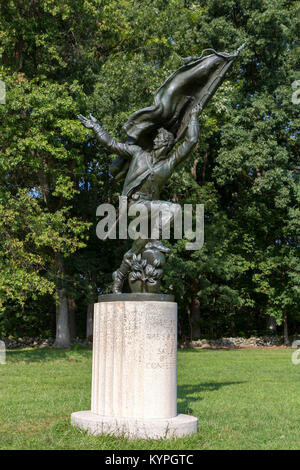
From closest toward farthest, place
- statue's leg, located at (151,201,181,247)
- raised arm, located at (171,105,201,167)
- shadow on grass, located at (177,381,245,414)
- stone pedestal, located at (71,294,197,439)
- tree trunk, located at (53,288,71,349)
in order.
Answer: stone pedestal, located at (71,294,197,439), statue's leg, located at (151,201,181,247), raised arm, located at (171,105,201,167), shadow on grass, located at (177,381,245,414), tree trunk, located at (53,288,71,349)

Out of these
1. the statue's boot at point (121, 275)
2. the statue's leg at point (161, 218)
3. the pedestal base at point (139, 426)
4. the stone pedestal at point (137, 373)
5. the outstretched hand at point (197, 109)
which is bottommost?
the pedestal base at point (139, 426)

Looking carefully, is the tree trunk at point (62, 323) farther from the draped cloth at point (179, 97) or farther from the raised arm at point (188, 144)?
the raised arm at point (188, 144)

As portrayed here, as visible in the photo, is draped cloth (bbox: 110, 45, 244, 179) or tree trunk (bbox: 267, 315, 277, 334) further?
tree trunk (bbox: 267, 315, 277, 334)

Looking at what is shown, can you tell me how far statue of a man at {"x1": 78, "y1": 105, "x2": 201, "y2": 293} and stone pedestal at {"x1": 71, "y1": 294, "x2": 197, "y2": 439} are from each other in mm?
907

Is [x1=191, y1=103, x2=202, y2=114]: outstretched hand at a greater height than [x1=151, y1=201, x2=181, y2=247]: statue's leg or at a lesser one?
greater

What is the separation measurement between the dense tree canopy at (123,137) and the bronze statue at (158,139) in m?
9.56

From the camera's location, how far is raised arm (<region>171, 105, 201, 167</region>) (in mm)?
7820

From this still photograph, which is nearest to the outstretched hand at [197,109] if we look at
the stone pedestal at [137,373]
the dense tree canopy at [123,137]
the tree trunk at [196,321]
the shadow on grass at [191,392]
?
the stone pedestal at [137,373]

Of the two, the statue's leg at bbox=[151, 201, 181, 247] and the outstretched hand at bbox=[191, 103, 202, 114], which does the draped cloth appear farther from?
the statue's leg at bbox=[151, 201, 181, 247]

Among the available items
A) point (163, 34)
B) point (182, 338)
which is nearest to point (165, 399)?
point (163, 34)

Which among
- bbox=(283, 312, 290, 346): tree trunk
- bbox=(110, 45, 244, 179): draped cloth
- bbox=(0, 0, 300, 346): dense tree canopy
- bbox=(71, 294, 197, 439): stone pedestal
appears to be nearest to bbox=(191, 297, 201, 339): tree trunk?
bbox=(0, 0, 300, 346): dense tree canopy

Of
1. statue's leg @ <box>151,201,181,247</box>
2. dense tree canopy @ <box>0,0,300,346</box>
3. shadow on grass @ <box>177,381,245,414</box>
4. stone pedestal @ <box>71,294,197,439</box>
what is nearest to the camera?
stone pedestal @ <box>71,294,197,439</box>

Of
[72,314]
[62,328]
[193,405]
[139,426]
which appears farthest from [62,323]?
[139,426]

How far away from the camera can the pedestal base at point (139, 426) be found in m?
6.45
